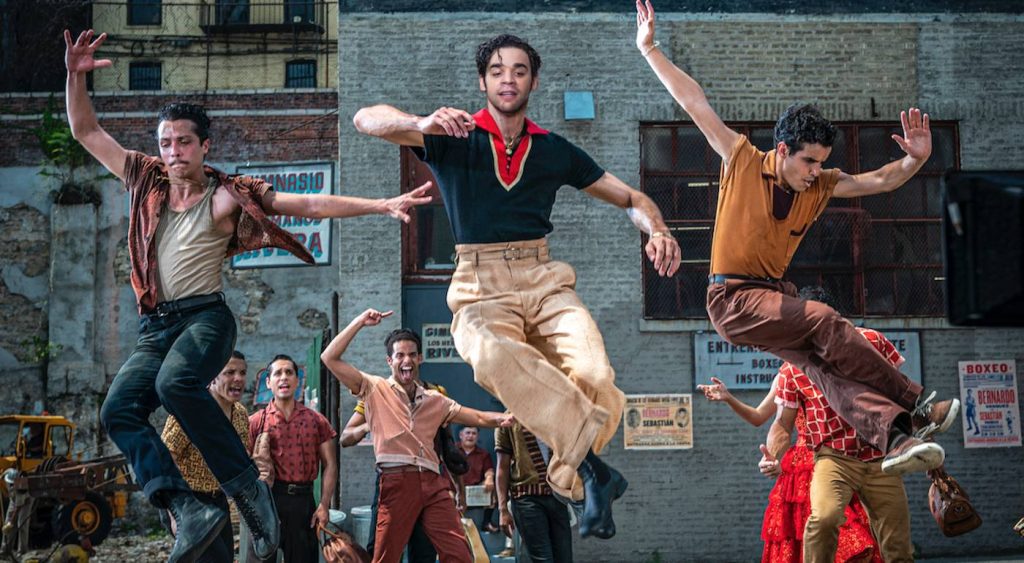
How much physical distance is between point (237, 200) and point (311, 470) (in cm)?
394

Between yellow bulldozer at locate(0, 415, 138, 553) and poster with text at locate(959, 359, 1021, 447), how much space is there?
1150 centimetres

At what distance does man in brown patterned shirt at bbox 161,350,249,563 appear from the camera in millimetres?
8383

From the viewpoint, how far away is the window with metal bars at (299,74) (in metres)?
34.1

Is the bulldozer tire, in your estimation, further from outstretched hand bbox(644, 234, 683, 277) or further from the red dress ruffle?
outstretched hand bbox(644, 234, 683, 277)

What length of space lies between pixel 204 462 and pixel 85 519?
37.1ft

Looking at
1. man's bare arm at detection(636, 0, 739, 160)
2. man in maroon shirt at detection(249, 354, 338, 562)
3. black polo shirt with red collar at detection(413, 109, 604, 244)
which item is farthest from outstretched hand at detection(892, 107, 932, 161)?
man in maroon shirt at detection(249, 354, 338, 562)

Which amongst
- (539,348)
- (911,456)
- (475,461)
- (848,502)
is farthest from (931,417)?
(475,461)

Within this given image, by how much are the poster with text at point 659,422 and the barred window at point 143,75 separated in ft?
73.0

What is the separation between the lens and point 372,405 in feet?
32.0

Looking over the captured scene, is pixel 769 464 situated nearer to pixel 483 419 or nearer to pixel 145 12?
pixel 483 419

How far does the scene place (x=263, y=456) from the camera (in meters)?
10.3

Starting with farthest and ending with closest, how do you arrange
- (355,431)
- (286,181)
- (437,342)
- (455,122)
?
(286,181) → (437,342) → (355,431) → (455,122)

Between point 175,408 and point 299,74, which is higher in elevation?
point 299,74

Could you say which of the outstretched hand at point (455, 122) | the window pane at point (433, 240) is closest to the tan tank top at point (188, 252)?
the outstretched hand at point (455, 122)
